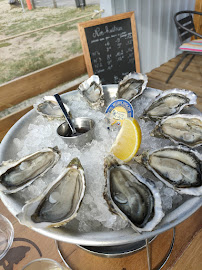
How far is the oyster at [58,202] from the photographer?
59cm

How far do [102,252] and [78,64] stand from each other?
7.04ft

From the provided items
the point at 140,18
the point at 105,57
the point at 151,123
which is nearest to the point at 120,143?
the point at 151,123

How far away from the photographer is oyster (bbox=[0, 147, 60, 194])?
76cm

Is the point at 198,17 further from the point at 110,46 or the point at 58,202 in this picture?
the point at 58,202

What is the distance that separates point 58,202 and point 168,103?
717 millimetres

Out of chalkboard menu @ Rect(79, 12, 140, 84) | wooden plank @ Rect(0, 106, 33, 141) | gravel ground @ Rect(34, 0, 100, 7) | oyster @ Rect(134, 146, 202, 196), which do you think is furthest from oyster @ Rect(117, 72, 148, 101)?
gravel ground @ Rect(34, 0, 100, 7)

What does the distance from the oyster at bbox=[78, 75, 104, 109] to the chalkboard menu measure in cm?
89

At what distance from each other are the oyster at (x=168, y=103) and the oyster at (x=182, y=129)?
72mm

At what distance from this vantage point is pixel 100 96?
45.8 inches

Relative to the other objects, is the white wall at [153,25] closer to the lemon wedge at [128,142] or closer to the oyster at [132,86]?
the oyster at [132,86]

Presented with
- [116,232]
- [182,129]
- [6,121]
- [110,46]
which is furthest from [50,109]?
[110,46]

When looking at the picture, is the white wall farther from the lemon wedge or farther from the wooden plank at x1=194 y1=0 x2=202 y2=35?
the lemon wedge

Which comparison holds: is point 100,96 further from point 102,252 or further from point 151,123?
point 102,252

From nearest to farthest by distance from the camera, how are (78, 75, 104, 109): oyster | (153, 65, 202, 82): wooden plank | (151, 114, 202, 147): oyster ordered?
(151, 114, 202, 147): oyster < (78, 75, 104, 109): oyster < (153, 65, 202, 82): wooden plank
